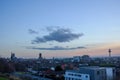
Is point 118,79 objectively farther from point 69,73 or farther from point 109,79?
point 69,73

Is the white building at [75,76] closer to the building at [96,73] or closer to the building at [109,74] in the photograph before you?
the building at [96,73]

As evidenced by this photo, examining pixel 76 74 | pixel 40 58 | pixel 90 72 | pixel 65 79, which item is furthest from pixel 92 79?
pixel 40 58

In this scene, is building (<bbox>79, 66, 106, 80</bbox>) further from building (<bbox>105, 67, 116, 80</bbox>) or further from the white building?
building (<bbox>105, 67, 116, 80</bbox>)

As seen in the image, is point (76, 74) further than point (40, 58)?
No

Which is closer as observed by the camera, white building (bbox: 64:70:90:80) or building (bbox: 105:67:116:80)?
white building (bbox: 64:70:90:80)

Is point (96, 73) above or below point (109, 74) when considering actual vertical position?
above

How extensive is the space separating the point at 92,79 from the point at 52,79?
26.8ft

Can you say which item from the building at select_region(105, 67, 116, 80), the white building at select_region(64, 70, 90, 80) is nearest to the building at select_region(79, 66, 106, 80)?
the white building at select_region(64, 70, 90, 80)

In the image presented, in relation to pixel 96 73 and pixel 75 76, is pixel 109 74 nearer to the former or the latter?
pixel 96 73

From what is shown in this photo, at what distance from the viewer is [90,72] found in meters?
38.6

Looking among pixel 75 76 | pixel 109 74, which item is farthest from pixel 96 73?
pixel 75 76

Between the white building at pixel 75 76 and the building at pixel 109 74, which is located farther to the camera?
the building at pixel 109 74

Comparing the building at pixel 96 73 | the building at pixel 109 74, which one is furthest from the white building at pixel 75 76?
the building at pixel 109 74

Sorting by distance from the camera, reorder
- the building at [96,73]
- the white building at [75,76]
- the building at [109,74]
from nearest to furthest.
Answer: the building at [96,73] < the white building at [75,76] < the building at [109,74]
